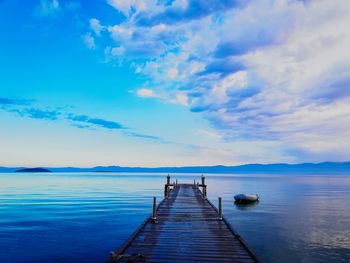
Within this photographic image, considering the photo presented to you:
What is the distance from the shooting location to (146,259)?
43.8 feet

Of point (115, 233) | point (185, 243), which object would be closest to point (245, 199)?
point (115, 233)

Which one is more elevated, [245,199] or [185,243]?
[245,199]

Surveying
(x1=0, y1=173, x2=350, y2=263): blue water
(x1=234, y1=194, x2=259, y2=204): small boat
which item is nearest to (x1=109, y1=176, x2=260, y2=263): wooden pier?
(x1=0, y1=173, x2=350, y2=263): blue water

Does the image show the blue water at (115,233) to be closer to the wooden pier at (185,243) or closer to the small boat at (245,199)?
the wooden pier at (185,243)

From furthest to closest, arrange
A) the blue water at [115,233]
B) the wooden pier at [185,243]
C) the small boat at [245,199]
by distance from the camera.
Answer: the small boat at [245,199]
the blue water at [115,233]
the wooden pier at [185,243]

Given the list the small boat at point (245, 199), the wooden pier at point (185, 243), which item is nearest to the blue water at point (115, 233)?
the wooden pier at point (185, 243)

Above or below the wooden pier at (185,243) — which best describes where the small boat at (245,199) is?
above

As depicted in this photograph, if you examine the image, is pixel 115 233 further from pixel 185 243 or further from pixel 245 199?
pixel 245 199

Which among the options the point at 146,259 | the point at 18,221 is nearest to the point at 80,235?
the point at 18,221

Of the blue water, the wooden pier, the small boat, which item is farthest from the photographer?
the small boat

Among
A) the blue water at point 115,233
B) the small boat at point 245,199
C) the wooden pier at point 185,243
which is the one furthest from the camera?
the small boat at point 245,199

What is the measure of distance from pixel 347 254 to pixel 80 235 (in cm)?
2107

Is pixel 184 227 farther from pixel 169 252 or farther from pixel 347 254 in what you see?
pixel 347 254

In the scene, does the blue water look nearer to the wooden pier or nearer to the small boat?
the wooden pier
